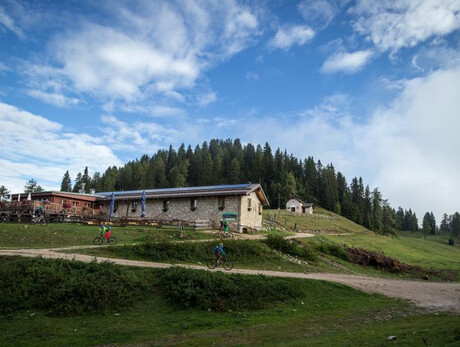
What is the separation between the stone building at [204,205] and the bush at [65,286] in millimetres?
23131

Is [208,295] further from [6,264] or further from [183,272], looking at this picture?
[6,264]

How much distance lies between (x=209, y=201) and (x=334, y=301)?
2659cm

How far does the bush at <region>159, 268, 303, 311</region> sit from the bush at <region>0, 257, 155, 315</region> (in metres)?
1.65

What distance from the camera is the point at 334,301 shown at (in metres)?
17.4

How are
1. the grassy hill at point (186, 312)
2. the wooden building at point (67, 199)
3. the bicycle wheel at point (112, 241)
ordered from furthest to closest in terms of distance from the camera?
the wooden building at point (67, 199)
the bicycle wheel at point (112, 241)
the grassy hill at point (186, 312)

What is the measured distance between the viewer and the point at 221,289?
53.9ft

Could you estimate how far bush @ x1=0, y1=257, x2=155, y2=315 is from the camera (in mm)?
14773

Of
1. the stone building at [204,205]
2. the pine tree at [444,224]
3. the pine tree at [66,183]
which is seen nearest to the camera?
the stone building at [204,205]

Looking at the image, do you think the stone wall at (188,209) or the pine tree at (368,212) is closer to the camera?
the stone wall at (188,209)

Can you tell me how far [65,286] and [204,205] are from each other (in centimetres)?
2752

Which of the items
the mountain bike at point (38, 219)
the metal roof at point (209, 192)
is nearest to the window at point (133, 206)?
the metal roof at point (209, 192)

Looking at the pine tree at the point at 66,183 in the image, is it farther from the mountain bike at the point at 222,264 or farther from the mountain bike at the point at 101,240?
the mountain bike at the point at 222,264

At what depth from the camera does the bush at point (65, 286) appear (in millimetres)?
14773

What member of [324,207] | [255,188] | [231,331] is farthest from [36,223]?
[324,207]
